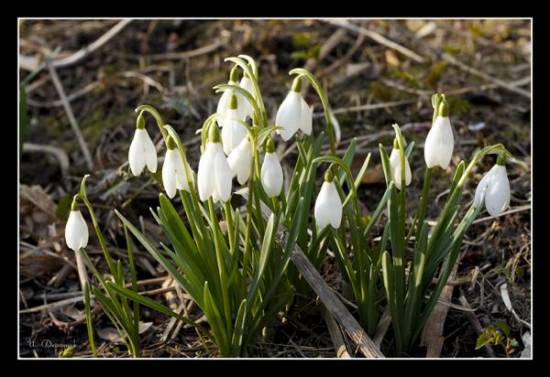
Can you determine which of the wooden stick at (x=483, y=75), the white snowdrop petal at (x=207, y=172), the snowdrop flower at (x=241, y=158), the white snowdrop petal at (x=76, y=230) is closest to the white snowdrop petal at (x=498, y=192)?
the snowdrop flower at (x=241, y=158)

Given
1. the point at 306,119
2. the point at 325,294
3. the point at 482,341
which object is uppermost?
the point at 306,119

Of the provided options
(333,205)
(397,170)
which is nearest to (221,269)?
(333,205)

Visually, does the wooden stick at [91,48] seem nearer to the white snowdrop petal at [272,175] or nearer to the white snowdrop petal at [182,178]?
the white snowdrop petal at [182,178]

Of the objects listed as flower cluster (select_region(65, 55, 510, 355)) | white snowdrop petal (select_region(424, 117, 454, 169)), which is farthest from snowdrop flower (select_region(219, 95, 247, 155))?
white snowdrop petal (select_region(424, 117, 454, 169))

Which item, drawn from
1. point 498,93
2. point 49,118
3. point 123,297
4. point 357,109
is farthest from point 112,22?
point 123,297

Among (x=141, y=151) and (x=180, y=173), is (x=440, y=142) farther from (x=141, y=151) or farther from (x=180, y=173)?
(x=141, y=151)

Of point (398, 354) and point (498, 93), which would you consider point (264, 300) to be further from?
point (498, 93)

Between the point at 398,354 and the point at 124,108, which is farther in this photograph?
the point at 124,108
